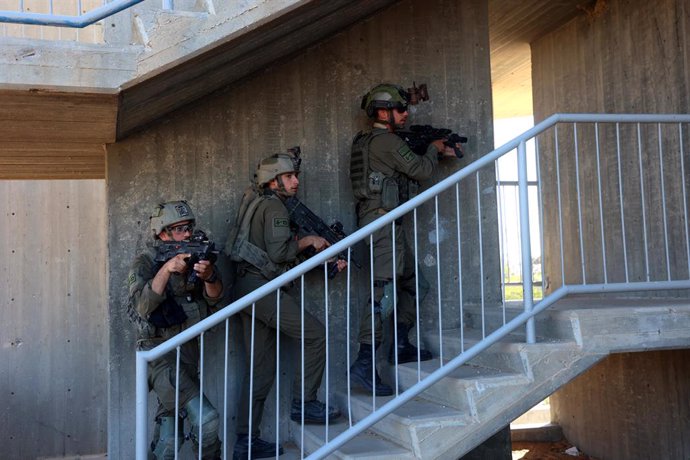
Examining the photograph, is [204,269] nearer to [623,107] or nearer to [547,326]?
[547,326]

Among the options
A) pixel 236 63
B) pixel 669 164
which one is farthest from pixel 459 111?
pixel 236 63

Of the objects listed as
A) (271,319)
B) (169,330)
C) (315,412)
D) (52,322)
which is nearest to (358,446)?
(315,412)

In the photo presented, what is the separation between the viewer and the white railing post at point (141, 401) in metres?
3.39

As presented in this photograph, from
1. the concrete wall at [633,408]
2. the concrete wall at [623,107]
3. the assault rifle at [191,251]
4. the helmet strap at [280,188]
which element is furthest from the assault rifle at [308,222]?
the concrete wall at [633,408]

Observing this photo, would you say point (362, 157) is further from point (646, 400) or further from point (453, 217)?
point (646, 400)

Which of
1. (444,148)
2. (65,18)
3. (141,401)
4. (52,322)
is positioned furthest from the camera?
(52,322)

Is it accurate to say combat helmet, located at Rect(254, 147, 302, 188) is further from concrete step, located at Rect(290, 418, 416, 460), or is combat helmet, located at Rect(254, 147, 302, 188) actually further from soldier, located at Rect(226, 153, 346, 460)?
concrete step, located at Rect(290, 418, 416, 460)

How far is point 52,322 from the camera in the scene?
317 inches

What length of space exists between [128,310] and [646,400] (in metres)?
4.21

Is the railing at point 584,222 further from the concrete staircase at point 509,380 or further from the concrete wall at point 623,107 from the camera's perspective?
the concrete staircase at point 509,380

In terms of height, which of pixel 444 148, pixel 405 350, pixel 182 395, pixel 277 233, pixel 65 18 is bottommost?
pixel 182 395

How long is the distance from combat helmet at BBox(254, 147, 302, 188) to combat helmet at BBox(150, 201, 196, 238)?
588 millimetres

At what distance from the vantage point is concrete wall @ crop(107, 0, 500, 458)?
5.16m

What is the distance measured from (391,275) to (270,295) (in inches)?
31.7
